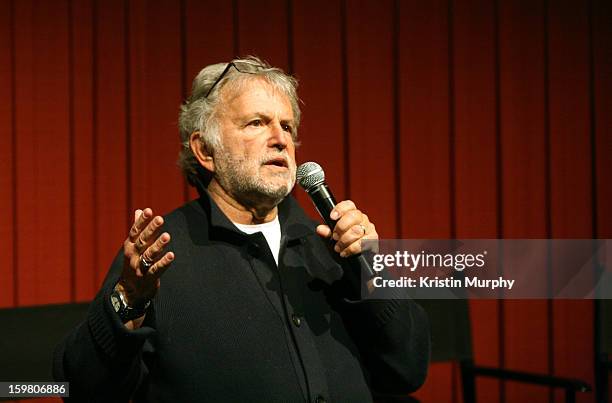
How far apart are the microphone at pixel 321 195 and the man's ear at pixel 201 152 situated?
30cm

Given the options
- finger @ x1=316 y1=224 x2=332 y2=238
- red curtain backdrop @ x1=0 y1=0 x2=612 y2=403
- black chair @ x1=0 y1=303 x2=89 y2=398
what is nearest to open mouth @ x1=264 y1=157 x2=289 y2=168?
finger @ x1=316 y1=224 x2=332 y2=238

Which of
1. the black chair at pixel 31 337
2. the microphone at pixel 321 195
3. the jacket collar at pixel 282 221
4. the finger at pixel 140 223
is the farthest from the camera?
the black chair at pixel 31 337

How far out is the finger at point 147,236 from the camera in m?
1.31

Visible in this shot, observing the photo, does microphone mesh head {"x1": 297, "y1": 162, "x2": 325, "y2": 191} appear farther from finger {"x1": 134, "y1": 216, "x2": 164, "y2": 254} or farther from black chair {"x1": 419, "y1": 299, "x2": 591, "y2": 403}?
black chair {"x1": 419, "y1": 299, "x2": 591, "y2": 403}

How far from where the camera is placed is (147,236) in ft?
4.35

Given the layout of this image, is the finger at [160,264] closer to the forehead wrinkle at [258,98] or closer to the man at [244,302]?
the man at [244,302]

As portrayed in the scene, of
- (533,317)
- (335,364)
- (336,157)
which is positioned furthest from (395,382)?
(533,317)

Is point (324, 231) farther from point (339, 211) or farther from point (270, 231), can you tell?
point (270, 231)

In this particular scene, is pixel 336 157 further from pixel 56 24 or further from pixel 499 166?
pixel 56 24

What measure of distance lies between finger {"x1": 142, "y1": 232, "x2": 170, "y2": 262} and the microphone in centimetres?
38

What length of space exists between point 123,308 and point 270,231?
20.7 inches

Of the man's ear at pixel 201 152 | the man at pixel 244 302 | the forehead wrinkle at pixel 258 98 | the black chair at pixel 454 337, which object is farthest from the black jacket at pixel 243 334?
the black chair at pixel 454 337

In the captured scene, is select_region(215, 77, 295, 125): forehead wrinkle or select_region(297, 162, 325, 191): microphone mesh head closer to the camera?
select_region(297, 162, 325, 191): microphone mesh head

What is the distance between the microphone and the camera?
5.18ft
